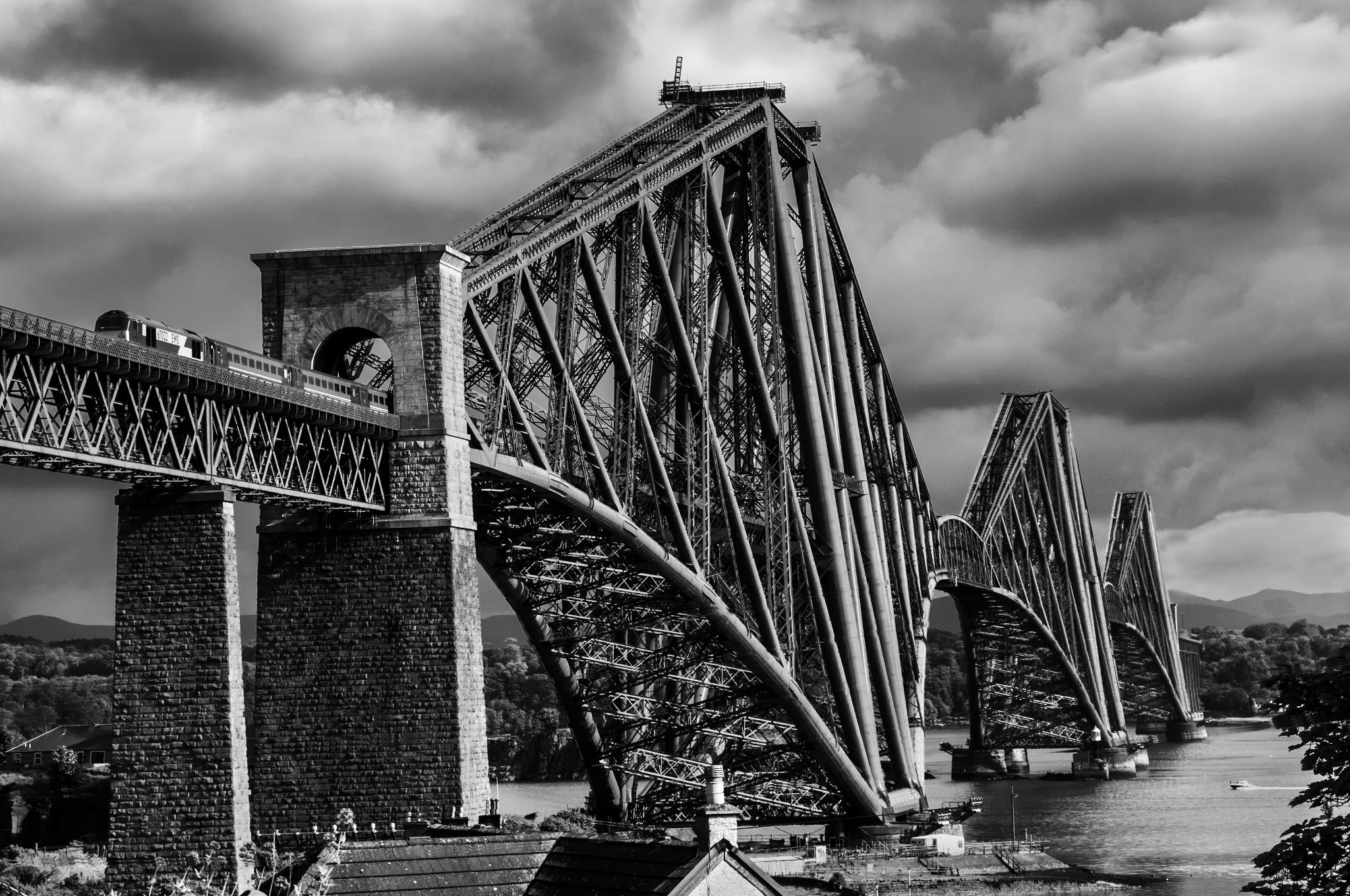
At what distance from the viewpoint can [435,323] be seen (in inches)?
1916

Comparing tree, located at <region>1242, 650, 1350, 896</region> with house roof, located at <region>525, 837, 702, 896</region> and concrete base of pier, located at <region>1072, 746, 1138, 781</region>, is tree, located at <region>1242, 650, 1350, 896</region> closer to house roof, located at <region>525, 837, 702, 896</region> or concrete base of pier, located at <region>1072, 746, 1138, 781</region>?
house roof, located at <region>525, 837, 702, 896</region>

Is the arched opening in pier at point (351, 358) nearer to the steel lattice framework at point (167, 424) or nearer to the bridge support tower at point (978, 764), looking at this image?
the steel lattice framework at point (167, 424)

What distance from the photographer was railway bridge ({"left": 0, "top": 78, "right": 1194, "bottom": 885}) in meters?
38.7

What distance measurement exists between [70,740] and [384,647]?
71.3 m

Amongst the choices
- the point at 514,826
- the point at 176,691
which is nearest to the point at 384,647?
the point at 514,826

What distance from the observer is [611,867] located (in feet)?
112

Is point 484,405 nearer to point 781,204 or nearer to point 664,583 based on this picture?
point 664,583

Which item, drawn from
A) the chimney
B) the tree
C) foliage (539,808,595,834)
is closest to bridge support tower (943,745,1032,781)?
foliage (539,808,595,834)

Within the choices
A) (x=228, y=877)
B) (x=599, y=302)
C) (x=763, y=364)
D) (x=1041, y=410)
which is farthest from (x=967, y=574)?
(x=228, y=877)

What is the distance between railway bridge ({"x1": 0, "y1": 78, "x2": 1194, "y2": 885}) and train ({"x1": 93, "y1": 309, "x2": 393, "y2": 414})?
99cm

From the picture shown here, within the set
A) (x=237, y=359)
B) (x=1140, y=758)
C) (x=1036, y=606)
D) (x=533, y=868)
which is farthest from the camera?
(x=1140, y=758)

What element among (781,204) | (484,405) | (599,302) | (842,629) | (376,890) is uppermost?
(781,204)

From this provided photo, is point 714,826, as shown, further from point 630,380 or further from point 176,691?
point 630,380

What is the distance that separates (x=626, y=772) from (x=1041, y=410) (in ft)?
314
